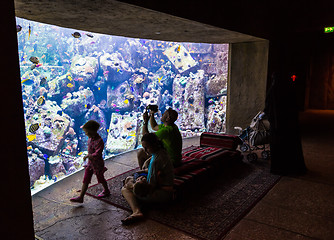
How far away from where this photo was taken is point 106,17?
419 cm

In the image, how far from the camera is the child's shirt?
3725 millimetres

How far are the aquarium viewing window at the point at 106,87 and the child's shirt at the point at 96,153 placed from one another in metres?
13.2

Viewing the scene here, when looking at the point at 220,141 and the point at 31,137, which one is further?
the point at 31,137

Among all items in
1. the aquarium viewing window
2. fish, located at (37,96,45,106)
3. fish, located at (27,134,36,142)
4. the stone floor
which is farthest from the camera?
the aquarium viewing window

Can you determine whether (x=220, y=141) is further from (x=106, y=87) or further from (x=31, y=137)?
(x=106, y=87)

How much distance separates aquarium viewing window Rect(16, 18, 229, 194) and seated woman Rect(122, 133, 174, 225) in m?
14.0

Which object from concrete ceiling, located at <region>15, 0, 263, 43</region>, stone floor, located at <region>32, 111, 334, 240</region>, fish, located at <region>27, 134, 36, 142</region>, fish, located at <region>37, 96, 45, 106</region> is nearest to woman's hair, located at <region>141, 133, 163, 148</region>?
stone floor, located at <region>32, 111, 334, 240</region>

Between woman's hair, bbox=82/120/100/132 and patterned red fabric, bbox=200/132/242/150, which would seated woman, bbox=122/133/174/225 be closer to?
woman's hair, bbox=82/120/100/132

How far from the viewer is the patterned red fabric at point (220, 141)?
19.3ft

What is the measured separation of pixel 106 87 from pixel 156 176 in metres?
16.0

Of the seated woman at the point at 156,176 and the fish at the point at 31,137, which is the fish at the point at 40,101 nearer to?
the fish at the point at 31,137

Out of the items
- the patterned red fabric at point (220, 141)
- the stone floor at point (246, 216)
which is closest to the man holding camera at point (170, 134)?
the stone floor at point (246, 216)

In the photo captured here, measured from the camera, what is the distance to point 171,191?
3523mm

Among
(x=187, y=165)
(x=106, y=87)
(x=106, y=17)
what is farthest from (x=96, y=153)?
(x=106, y=87)
